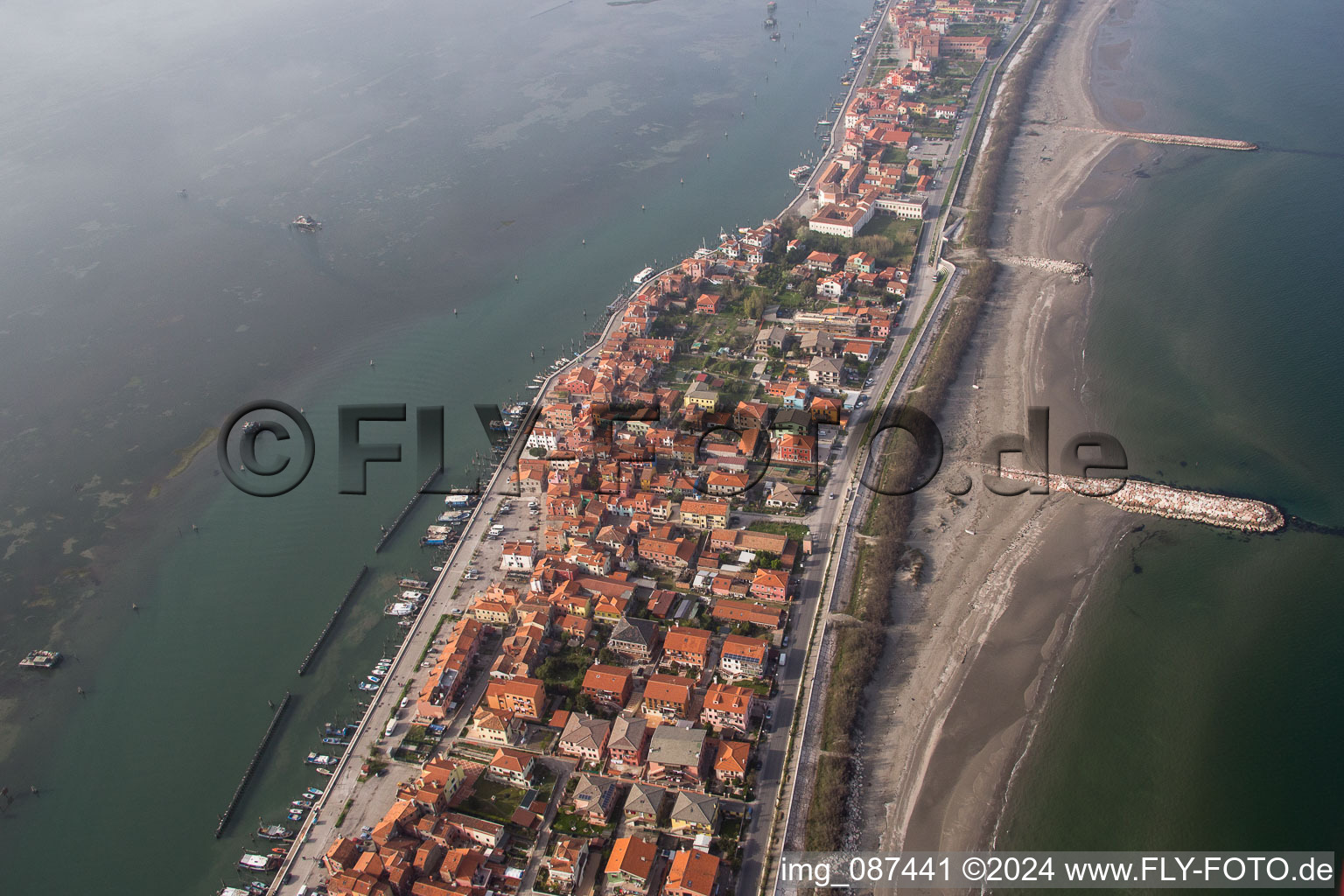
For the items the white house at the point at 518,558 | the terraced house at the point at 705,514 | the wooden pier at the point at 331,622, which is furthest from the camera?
the terraced house at the point at 705,514

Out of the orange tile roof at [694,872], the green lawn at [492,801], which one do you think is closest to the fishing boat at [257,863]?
the green lawn at [492,801]

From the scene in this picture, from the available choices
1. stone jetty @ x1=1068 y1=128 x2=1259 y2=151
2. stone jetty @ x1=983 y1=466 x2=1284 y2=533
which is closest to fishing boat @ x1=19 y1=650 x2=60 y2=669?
stone jetty @ x1=983 y1=466 x2=1284 y2=533

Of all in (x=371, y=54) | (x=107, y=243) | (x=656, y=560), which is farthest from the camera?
(x=371, y=54)

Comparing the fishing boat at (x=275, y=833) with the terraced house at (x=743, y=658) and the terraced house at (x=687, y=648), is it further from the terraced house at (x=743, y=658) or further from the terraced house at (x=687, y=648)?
the terraced house at (x=743, y=658)

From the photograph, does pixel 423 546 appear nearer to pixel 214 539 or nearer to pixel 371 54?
pixel 214 539

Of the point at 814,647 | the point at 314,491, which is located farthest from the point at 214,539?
the point at 814,647

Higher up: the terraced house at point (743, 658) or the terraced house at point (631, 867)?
the terraced house at point (743, 658)
